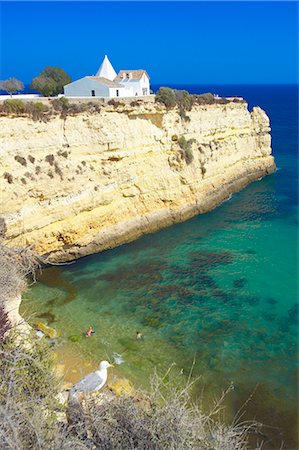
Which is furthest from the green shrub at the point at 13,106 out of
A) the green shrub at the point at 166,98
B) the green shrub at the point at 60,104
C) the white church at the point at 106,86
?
the green shrub at the point at 166,98

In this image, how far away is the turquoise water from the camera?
12.3 m

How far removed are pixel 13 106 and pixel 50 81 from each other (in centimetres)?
1116

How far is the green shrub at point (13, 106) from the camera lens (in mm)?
19266

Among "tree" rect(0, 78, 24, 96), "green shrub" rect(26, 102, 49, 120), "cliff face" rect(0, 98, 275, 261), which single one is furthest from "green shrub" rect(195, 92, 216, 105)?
"green shrub" rect(26, 102, 49, 120)

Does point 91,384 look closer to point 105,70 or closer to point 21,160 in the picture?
point 21,160

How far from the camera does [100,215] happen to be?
73.6 ft

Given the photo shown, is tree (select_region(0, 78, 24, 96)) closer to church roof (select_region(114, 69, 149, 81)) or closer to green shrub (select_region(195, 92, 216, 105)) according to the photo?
church roof (select_region(114, 69, 149, 81))

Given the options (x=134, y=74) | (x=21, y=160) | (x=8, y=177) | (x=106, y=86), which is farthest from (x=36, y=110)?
(x=134, y=74)

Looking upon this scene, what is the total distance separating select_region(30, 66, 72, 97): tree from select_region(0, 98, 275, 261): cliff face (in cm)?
806

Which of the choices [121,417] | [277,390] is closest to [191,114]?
[277,390]

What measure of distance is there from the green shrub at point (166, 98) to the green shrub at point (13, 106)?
10.00 meters

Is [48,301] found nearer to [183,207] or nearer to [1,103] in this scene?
[1,103]

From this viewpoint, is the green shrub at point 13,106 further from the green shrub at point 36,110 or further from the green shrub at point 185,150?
the green shrub at point 185,150

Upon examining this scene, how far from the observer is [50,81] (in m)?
29.4
